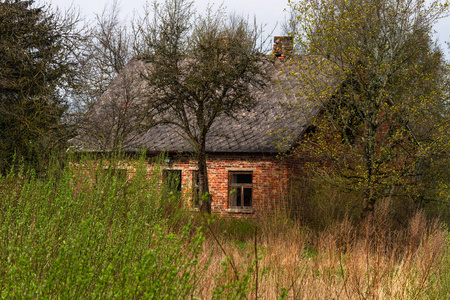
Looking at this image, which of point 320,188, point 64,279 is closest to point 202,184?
point 320,188

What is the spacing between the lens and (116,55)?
30500 millimetres

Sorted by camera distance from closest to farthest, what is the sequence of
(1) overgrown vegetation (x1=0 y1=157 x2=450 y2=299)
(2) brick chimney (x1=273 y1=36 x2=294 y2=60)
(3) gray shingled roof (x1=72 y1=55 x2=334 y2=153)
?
(1) overgrown vegetation (x1=0 y1=157 x2=450 y2=299), (2) brick chimney (x1=273 y1=36 x2=294 y2=60), (3) gray shingled roof (x1=72 y1=55 x2=334 y2=153)

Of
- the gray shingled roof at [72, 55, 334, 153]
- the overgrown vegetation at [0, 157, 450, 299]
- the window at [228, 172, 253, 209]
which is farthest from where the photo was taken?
A: the window at [228, 172, 253, 209]

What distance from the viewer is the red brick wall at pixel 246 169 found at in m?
17.3

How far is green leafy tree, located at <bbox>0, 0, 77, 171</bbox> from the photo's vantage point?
1181 centimetres

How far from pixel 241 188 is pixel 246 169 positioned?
0.82 m

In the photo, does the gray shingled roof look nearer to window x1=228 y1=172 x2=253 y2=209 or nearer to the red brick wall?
the red brick wall

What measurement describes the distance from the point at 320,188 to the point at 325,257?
6.16 m

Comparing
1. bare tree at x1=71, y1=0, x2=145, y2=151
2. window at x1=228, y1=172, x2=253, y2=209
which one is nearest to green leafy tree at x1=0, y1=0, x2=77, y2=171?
bare tree at x1=71, y1=0, x2=145, y2=151

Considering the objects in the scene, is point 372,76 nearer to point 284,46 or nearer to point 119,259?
point 284,46

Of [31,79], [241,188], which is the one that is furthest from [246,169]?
[31,79]

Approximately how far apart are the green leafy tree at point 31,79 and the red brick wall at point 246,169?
17.7ft

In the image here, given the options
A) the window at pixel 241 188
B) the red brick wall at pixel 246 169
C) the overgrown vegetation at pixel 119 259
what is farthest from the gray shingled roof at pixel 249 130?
the overgrown vegetation at pixel 119 259

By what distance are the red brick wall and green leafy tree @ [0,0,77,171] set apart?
5383 mm
